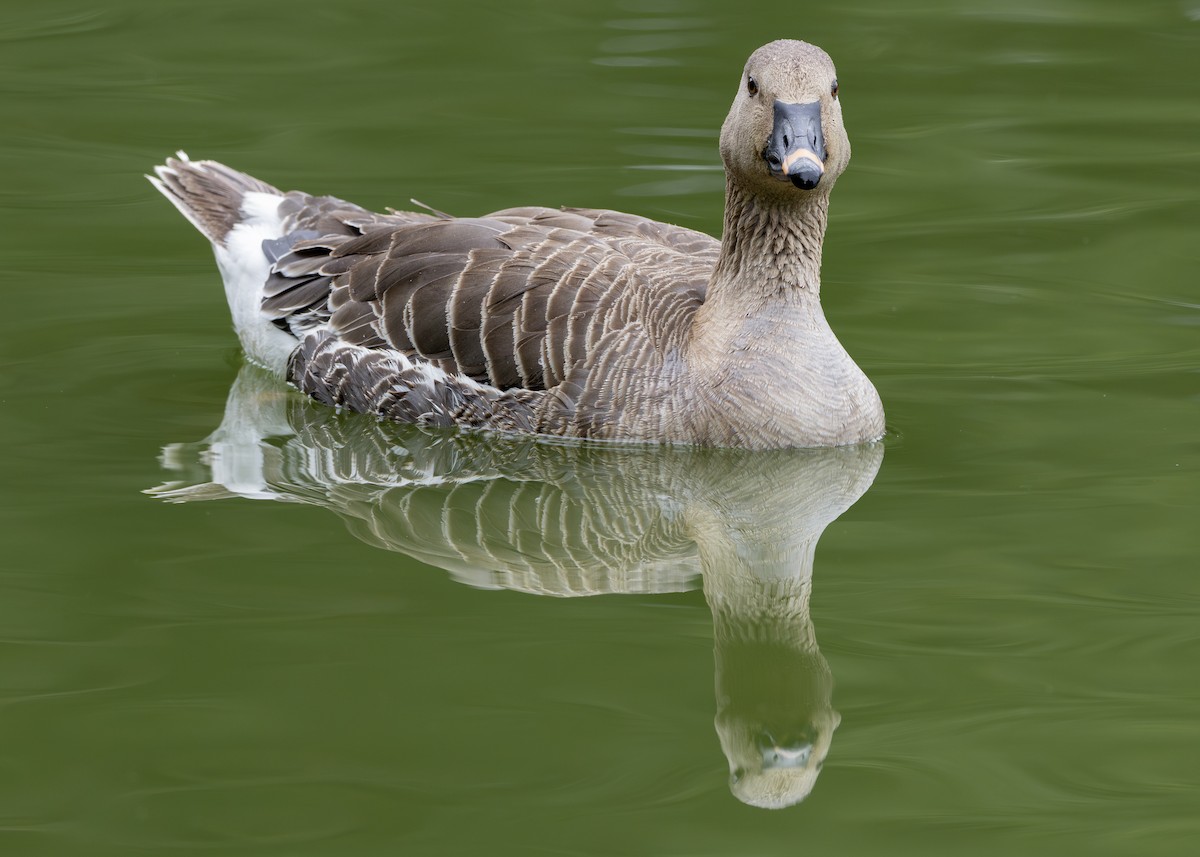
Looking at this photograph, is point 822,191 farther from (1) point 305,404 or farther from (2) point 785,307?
(1) point 305,404

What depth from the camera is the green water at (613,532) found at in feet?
21.2

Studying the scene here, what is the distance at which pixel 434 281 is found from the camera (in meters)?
10.8

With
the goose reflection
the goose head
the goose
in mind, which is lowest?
the goose reflection

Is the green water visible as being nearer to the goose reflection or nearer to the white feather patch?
the goose reflection

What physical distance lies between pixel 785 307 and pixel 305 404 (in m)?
3.20

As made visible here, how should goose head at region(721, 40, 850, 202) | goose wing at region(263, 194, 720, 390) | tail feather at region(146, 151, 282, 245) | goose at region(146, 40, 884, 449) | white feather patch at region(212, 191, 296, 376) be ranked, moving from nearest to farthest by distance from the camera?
goose head at region(721, 40, 850, 202) → goose at region(146, 40, 884, 449) → goose wing at region(263, 194, 720, 390) → white feather patch at region(212, 191, 296, 376) → tail feather at region(146, 151, 282, 245)

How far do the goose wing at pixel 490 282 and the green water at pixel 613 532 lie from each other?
1.84 feet

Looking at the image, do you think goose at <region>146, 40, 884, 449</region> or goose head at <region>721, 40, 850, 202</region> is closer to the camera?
goose head at <region>721, 40, 850, 202</region>

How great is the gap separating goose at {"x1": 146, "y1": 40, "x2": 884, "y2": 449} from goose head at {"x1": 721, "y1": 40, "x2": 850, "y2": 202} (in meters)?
0.01

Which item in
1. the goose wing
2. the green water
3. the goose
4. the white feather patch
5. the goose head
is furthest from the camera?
the white feather patch

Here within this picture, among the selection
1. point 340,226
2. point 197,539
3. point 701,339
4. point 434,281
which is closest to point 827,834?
point 197,539

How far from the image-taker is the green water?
21.2 feet

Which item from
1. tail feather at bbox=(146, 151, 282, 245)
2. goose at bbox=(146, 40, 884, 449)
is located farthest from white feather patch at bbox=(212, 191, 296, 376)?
goose at bbox=(146, 40, 884, 449)

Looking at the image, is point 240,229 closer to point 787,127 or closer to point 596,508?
point 596,508
